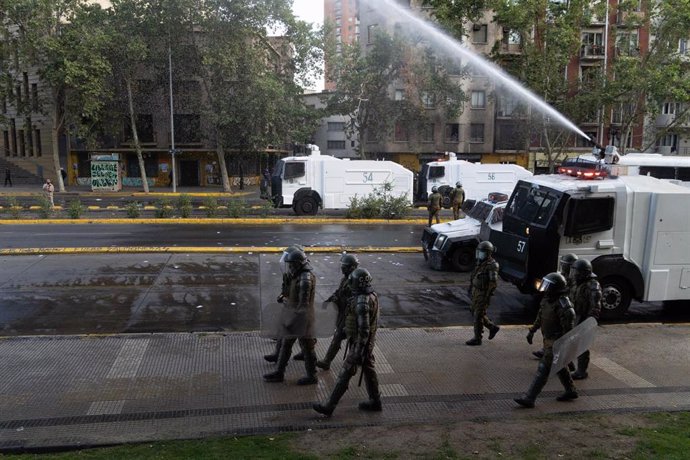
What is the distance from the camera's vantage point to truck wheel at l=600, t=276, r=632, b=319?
33.1ft

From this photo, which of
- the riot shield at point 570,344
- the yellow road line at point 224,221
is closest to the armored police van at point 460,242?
the riot shield at point 570,344

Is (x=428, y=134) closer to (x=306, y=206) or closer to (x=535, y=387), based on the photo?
(x=306, y=206)

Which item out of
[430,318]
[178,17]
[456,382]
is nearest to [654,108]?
[178,17]

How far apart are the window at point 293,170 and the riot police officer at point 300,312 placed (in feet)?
57.7

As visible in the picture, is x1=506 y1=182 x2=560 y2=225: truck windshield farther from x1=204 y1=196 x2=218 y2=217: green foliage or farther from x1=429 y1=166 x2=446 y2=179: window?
x1=429 y1=166 x2=446 y2=179: window

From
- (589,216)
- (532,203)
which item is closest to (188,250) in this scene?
(532,203)

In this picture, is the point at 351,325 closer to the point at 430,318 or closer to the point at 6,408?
the point at 6,408

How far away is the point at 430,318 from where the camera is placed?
10.4 metres

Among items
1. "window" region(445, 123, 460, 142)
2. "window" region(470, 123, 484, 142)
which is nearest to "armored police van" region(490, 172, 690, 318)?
"window" region(445, 123, 460, 142)

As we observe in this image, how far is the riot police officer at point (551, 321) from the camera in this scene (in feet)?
21.1

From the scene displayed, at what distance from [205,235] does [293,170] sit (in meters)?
6.97

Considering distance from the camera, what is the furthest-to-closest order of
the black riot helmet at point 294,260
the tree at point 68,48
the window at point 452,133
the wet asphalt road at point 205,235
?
the window at point 452,133 < the tree at point 68,48 < the wet asphalt road at point 205,235 < the black riot helmet at point 294,260

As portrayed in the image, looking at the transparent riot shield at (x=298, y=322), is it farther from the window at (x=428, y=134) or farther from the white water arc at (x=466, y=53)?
the window at (x=428, y=134)

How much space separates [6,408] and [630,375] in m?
7.46
